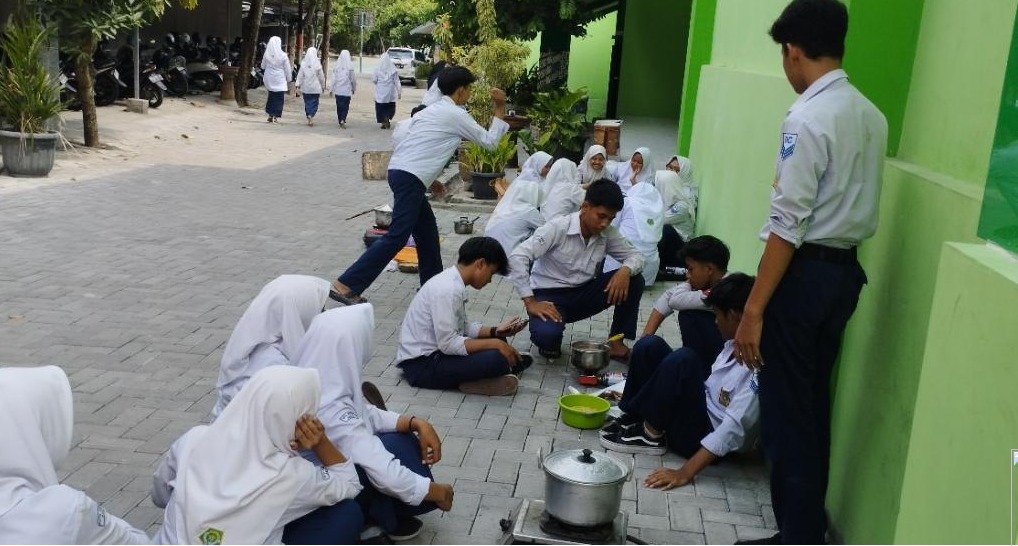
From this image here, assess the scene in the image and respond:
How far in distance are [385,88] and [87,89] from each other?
6980 millimetres

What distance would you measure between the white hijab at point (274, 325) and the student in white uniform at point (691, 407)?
164 cm

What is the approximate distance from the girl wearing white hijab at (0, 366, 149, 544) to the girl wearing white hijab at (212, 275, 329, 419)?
2.86ft

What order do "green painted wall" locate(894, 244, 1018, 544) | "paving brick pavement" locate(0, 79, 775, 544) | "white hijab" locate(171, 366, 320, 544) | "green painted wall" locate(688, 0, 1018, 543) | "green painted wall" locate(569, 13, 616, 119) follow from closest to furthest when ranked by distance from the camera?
"green painted wall" locate(894, 244, 1018, 544), "white hijab" locate(171, 366, 320, 544), "green painted wall" locate(688, 0, 1018, 543), "paving brick pavement" locate(0, 79, 775, 544), "green painted wall" locate(569, 13, 616, 119)

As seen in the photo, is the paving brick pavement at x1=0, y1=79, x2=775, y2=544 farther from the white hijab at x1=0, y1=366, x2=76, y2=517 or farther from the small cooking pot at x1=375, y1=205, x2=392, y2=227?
the white hijab at x1=0, y1=366, x2=76, y2=517

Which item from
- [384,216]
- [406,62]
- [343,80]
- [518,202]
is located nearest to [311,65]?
[343,80]

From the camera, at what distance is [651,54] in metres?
17.0

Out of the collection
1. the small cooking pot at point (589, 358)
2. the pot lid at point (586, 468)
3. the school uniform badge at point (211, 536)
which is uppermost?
the pot lid at point (586, 468)

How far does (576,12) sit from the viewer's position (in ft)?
51.3

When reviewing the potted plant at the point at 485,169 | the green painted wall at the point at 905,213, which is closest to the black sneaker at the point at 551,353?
the green painted wall at the point at 905,213

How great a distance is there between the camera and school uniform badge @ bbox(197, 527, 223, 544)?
2959mm

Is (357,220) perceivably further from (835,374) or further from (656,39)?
(656,39)

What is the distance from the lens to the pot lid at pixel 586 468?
352 cm

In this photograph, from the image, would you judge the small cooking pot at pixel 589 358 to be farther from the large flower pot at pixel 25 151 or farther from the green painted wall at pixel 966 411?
the large flower pot at pixel 25 151

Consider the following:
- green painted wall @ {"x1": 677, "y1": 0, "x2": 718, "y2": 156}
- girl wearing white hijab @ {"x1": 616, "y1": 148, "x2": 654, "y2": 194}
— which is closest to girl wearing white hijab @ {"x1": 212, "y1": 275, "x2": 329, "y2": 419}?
girl wearing white hijab @ {"x1": 616, "y1": 148, "x2": 654, "y2": 194}
